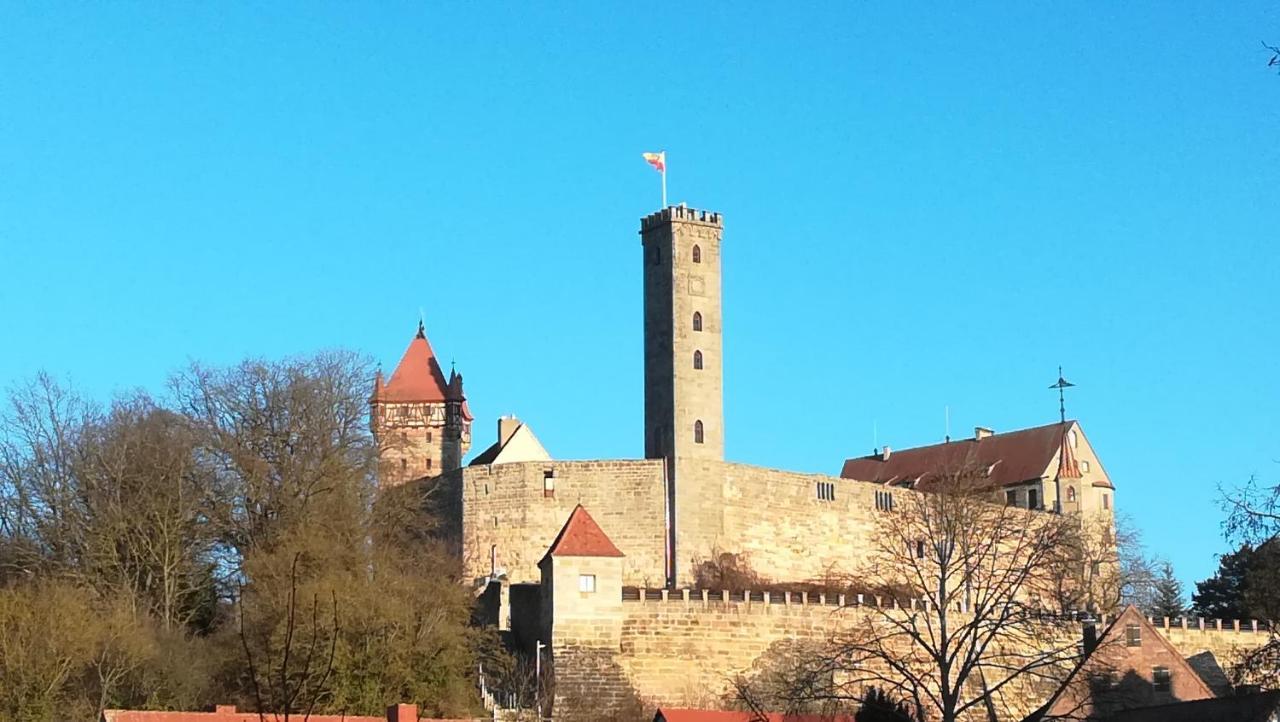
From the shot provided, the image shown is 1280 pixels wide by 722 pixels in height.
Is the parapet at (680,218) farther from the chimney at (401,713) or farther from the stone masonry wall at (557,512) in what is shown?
the chimney at (401,713)

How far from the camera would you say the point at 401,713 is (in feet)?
135

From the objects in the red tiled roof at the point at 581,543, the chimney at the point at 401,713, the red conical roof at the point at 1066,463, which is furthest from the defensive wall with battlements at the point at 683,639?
the red conical roof at the point at 1066,463

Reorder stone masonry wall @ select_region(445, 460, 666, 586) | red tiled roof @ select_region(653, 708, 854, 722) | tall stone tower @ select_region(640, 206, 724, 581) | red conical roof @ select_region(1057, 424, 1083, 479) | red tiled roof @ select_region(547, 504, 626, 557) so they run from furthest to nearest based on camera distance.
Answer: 1. red conical roof @ select_region(1057, 424, 1083, 479)
2. tall stone tower @ select_region(640, 206, 724, 581)
3. stone masonry wall @ select_region(445, 460, 666, 586)
4. red tiled roof @ select_region(547, 504, 626, 557)
5. red tiled roof @ select_region(653, 708, 854, 722)

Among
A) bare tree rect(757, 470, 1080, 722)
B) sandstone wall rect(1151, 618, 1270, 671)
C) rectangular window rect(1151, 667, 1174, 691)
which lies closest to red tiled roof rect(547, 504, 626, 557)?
bare tree rect(757, 470, 1080, 722)

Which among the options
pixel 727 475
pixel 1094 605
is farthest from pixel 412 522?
pixel 1094 605

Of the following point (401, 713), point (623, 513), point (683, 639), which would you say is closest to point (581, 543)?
point (683, 639)

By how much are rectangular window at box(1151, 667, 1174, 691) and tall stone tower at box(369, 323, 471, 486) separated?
27.6 meters

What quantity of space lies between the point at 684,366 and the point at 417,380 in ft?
53.4

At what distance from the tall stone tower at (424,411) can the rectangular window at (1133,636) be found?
26.7 metres

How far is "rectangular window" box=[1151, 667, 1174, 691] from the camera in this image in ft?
173

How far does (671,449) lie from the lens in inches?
2495

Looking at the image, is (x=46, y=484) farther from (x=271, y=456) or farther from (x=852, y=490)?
(x=852, y=490)

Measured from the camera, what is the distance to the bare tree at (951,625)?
46.2m

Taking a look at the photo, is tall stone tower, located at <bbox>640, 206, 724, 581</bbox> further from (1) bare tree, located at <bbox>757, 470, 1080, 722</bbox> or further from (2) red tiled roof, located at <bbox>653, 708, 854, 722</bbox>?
(2) red tiled roof, located at <bbox>653, 708, 854, 722</bbox>
